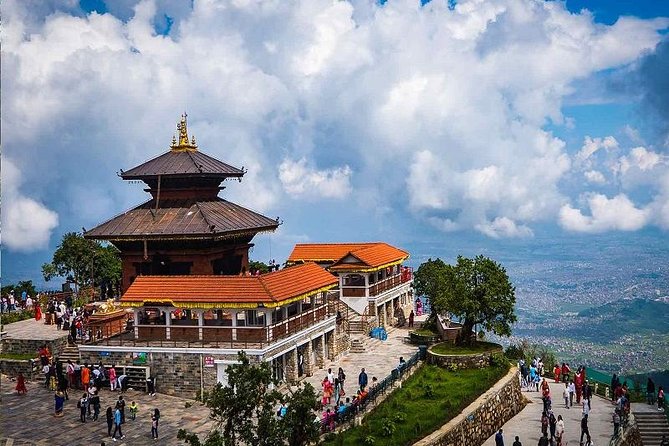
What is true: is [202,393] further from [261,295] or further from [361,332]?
[361,332]

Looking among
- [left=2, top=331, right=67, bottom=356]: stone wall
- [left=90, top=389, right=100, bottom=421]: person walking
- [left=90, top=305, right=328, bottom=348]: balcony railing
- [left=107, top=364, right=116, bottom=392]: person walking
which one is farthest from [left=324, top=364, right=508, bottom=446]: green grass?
[left=2, top=331, right=67, bottom=356]: stone wall

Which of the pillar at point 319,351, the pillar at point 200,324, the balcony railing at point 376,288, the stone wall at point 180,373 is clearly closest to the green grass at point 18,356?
A: the stone wall at point 180,373

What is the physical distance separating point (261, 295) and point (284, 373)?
4.45 m

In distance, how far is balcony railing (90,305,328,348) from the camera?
3394 centimetres

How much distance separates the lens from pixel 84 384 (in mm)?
33969

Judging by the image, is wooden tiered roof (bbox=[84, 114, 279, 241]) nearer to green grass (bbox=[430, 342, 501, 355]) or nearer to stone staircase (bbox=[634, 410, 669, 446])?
green grass (bbox=[430, 342, 501, 355])

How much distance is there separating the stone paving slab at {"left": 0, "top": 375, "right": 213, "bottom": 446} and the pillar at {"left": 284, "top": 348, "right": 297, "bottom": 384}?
4.92 metres

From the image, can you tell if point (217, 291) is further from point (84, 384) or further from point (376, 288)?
point (376, 288)

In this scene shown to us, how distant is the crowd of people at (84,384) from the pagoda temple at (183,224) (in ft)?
29.0

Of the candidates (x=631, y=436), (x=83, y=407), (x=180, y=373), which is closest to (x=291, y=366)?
(x=180, y=373)

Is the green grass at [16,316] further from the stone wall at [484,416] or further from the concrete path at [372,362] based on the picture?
the stone wall at [484,416]

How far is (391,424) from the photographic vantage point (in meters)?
29.8

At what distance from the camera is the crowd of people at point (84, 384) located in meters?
30.6


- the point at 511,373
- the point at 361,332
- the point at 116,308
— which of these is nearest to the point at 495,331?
the point at 511,373
